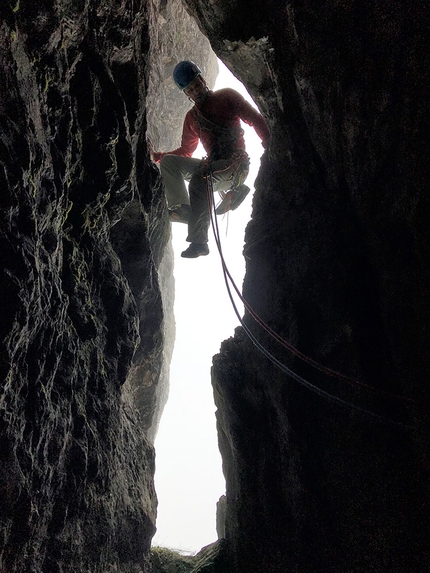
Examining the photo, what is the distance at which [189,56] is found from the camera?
11.8 m

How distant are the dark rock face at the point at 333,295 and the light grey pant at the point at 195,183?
0.72 metres

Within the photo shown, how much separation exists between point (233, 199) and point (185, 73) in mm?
2106

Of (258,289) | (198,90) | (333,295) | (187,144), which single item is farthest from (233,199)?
(333,295)

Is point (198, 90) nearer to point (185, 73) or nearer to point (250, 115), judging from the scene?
point (185, 73)

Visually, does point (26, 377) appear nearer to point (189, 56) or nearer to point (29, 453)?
point (29, 453)

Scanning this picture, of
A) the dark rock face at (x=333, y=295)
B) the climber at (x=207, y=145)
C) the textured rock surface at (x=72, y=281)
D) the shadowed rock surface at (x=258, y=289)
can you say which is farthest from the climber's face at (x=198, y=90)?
the textured rock surface at (x=72, y=281)

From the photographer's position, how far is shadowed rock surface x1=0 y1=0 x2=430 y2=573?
8.27 ft

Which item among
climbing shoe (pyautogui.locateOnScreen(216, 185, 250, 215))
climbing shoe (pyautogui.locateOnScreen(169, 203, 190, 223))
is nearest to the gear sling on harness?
climbing shoe (pyautogui.locateOnScreen(216, 185, 250, 215))

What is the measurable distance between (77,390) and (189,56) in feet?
39.0

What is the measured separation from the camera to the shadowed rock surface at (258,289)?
8.27 ft

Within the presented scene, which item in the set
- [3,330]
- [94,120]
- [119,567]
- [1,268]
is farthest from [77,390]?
[94,120]

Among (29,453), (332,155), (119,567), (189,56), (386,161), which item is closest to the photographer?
(29,453)

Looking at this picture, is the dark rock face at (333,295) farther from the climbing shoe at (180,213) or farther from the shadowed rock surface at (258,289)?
the climbing shoe at (180,213)

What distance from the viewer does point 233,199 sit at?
662cm
